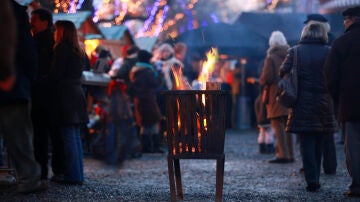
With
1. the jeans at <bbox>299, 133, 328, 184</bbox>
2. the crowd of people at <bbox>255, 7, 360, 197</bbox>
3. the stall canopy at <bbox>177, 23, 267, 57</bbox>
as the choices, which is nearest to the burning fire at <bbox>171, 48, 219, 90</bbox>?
the crowd of people at <bbox>255, 7, 360, 197</bbox>

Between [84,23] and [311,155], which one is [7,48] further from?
[84,23]

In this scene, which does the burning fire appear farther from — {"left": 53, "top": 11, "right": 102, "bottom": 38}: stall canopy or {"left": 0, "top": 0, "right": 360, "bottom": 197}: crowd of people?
{"left": 53, "top": 11, "right": 102, "bottom": 38}: stall canopy

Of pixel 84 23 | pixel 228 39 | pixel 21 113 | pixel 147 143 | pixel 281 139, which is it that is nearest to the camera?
pixel 21 113

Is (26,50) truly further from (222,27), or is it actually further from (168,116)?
(222,27)

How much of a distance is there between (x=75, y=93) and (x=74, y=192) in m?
1.31

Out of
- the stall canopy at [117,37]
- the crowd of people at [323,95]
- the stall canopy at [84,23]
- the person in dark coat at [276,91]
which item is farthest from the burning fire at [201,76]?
the stall canopy at [117,37]

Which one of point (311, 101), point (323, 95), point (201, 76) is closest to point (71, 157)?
point (201, 76)

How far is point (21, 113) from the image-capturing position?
7.28 m

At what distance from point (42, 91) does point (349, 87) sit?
3.49 m

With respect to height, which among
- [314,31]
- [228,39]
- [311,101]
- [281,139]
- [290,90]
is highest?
[228,39]

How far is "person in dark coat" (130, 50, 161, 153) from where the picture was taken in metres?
13.7

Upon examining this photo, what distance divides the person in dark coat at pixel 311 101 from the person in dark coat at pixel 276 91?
269cm

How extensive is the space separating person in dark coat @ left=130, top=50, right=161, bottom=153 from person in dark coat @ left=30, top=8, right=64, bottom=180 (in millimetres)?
4959

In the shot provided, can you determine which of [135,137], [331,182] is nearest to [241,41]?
[135,137]
